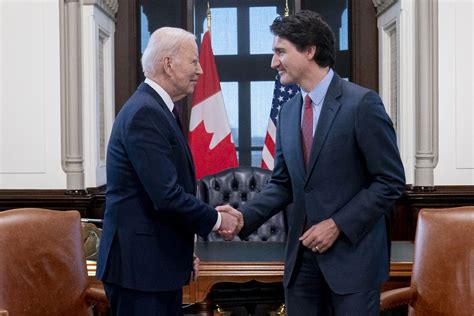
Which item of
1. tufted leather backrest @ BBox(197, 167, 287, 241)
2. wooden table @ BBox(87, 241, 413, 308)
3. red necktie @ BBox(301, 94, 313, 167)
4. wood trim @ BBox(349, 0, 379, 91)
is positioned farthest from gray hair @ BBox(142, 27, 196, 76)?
wood trim @ BBox(349, 0, 379, 91)

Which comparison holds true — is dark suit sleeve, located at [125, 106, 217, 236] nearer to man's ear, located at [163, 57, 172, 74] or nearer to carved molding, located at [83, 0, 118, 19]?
man's ear, located at [163, 57, 172, 74]

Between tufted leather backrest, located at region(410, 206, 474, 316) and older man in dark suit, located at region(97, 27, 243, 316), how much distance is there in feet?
2.64

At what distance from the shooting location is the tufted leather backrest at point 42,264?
99.0 inches

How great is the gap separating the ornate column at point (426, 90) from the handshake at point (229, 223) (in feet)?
8.70

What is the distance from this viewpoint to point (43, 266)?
2594 millimetres

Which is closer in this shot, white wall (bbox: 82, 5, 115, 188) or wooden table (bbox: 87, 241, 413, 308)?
wooden table (bbox: 87, 241, 413, 308)

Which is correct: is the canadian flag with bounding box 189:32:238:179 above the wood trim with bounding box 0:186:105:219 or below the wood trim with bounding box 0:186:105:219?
above

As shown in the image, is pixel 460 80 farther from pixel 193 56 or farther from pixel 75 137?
pixel 193 56

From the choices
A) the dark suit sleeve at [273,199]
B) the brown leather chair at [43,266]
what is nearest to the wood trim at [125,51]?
the brown leather chair at [43,266]

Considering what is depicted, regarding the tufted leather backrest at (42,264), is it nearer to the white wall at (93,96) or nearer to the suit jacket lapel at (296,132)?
the suit jacket lapel at (296,132)

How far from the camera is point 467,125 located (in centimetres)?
500

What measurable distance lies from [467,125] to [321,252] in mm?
3106

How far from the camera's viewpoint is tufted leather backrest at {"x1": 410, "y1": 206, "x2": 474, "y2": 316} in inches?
103

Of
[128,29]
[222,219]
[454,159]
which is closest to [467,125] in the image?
[454,159]
